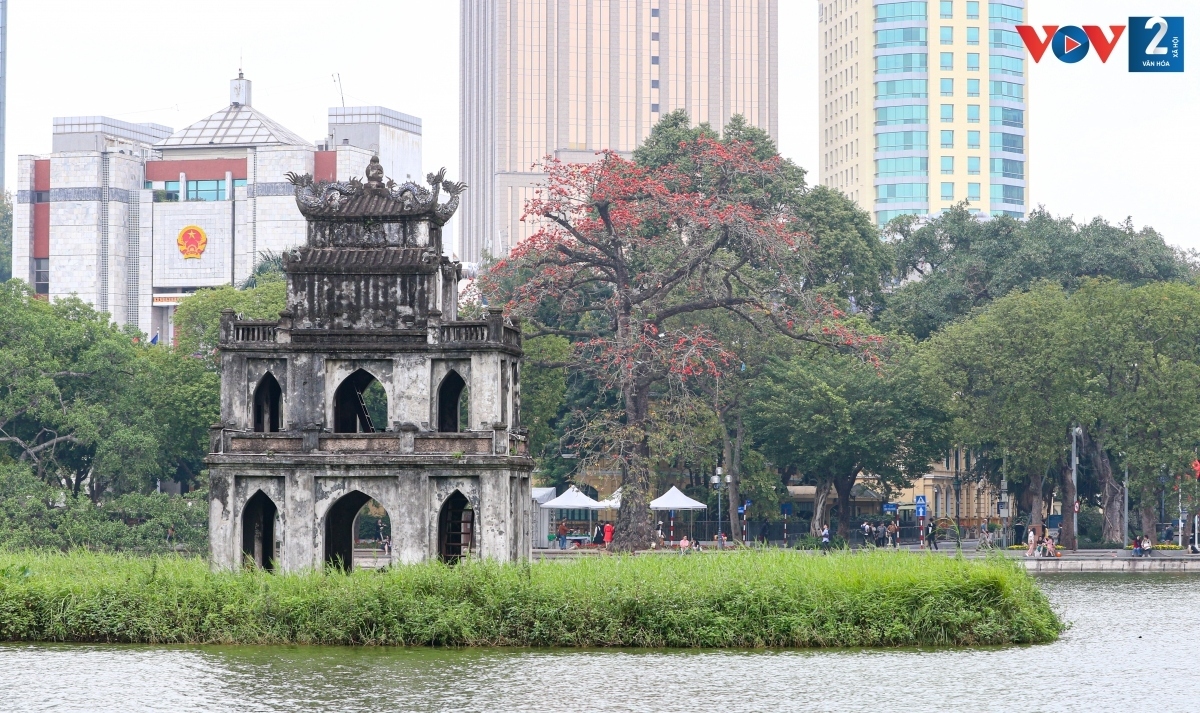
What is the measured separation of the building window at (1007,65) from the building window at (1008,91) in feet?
3.27

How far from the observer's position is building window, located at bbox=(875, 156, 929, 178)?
16288 cm

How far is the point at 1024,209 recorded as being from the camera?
166 m

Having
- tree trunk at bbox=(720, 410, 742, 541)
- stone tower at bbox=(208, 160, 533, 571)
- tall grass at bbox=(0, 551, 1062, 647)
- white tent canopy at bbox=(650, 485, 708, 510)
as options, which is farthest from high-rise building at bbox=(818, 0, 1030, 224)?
tall grass at bbox=(0, 551, 1062, 647)

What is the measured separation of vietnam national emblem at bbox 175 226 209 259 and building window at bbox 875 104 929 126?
66517 millimetres

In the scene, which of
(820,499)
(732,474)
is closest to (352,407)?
(732,474)

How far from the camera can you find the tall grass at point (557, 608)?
123 ft

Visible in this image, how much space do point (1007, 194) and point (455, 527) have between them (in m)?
126

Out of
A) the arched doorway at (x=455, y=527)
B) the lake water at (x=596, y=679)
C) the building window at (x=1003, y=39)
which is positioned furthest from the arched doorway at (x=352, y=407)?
the building window at (x=1003, y=39)

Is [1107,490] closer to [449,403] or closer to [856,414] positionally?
[856,414]

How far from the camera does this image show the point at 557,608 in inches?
1475

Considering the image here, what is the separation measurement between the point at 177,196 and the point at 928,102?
69731 mm

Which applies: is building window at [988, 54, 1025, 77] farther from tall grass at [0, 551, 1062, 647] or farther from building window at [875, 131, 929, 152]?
tall grass at [0, 551, 1062, 647]

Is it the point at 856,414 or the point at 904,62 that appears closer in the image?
the point at 856,414

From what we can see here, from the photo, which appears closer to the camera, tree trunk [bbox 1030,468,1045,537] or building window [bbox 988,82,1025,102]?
tree trunk [bbox 1030,468,1045,537]
